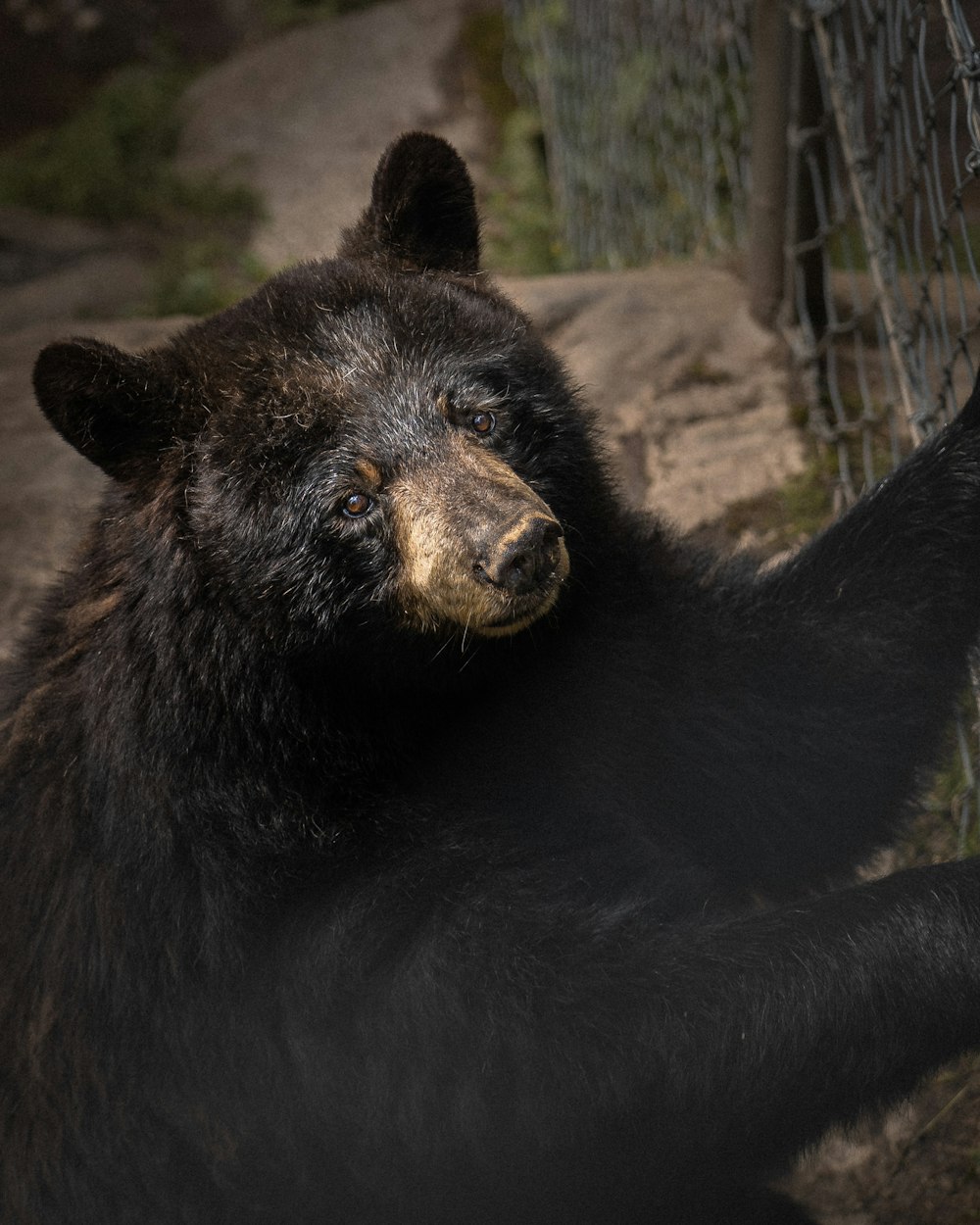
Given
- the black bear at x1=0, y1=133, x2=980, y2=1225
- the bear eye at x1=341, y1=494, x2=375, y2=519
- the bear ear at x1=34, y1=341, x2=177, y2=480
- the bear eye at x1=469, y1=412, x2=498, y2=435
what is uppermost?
the bear ear at x1=34, y1=341, x2=177, y2=480

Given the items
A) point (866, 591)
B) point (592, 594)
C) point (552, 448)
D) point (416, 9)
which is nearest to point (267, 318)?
point (552, 448)

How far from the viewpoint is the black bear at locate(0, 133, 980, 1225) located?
255cm

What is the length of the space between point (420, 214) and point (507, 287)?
2611 mm

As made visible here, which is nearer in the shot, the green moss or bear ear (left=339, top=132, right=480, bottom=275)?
bear ear (left=339, top=132, right=480, bottom=275)

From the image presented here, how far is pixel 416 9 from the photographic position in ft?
36.4

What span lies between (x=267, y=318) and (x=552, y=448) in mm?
733

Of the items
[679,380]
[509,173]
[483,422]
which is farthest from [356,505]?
[509,173]

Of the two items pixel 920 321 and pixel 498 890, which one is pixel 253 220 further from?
pixel 498 890

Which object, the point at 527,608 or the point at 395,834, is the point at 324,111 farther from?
the point at 395,834

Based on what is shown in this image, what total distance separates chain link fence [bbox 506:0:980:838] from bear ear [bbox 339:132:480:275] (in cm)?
116

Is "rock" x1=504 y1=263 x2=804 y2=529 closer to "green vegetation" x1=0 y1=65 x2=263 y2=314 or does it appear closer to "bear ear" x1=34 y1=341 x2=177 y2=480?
"bear ear" x1=34 y1=341 x2=177 y2=480

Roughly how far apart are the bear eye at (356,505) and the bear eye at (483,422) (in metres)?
0.31

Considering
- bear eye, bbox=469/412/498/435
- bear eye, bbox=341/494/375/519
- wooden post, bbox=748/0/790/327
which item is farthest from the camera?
wooden post, bbox=748/0/790/327

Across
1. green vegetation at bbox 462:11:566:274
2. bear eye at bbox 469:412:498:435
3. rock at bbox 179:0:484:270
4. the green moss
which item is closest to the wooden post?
bear eye at bbox 469:412:498:435
